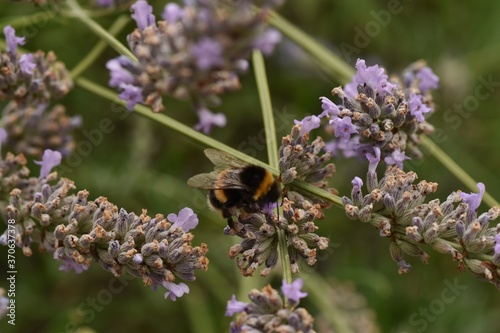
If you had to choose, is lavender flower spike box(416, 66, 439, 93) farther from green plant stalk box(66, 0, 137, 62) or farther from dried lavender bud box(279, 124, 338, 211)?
green plant stalk box(66, 0, 137, 62)

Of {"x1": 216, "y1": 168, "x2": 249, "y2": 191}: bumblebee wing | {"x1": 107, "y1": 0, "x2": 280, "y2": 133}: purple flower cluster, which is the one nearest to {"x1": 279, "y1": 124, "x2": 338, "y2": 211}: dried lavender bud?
{"x1": 216, "y1": 168, "x2": 249, "y2": 191}: bumblebee wing

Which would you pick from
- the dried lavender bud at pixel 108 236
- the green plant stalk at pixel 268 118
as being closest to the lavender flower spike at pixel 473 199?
the green plant stalk at pixel 268 118

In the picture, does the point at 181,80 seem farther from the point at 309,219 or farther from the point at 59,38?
the point at 59,38

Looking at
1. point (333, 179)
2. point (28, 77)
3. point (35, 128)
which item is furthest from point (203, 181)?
point (333, 179)

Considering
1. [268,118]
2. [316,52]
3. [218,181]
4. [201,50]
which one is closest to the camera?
[201,50]

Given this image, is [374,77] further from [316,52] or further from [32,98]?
[32,98]
